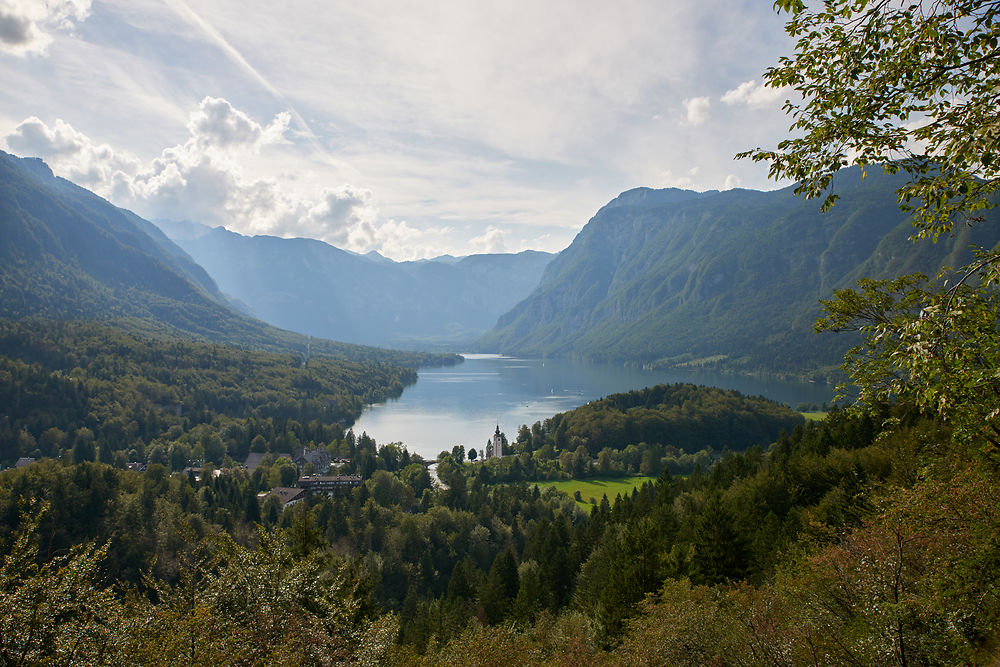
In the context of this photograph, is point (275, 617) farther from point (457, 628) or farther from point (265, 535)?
point (457, 628)

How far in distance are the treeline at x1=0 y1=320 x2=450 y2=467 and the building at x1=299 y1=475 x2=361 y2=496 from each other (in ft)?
74.3

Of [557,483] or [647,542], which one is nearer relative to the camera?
[647,542]

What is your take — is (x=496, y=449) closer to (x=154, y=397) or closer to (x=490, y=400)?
(x=490, y=400)

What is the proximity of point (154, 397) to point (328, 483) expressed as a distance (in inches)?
2492

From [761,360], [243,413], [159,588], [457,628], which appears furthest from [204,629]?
[761,360]

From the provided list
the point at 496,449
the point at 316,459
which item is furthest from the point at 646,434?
the point at 316,459

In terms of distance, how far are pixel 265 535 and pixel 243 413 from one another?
109 meters

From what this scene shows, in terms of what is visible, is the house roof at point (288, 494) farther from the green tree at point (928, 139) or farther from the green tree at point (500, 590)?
the green tree at point (928, 139)

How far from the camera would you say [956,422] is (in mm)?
6680

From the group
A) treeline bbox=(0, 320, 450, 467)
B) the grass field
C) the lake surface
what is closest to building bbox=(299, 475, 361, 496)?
Answer: the lake surface

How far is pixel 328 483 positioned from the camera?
2474 inches

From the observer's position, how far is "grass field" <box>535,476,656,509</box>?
6194cm

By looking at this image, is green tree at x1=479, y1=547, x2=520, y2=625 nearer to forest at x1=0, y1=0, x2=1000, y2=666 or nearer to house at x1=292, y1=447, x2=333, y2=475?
forest at x1=0, y1=0, x2=1000, y2=666

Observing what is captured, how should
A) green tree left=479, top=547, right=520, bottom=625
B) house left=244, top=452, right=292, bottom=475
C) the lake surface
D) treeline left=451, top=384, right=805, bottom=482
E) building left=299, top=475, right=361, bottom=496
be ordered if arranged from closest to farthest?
green tree left=479, top=547, right=520, bottom=625
building left=299, top=475, right=361, bottom=496
treeline left=451, top=384, right=805, bottom=482
house left=244, top=452, right=292, bottom=475
the lake surface
